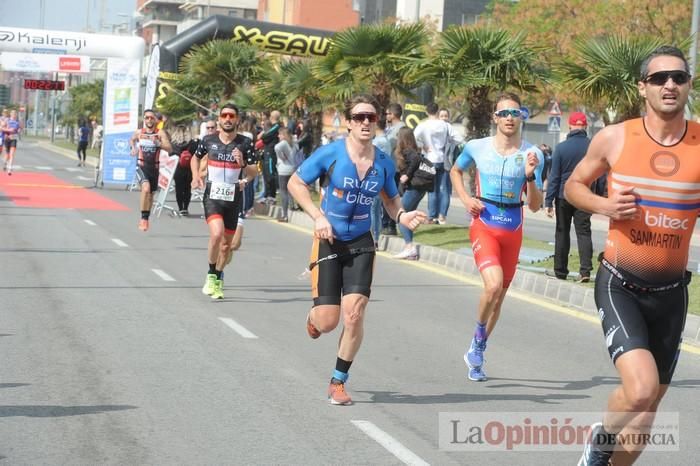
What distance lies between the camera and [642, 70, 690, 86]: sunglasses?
584 centimetres

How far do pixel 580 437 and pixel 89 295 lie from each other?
7165 millimetres

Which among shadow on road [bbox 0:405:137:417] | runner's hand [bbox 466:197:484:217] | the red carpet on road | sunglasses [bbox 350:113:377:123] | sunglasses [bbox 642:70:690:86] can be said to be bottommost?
the red carpet on road

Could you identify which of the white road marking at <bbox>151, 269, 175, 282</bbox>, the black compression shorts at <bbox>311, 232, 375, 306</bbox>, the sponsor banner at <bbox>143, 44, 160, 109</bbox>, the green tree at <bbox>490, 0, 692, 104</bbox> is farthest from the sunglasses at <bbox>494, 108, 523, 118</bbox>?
the green tree at <bbox>490, 0, 692, 104</bbox>

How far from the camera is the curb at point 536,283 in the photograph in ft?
40.7

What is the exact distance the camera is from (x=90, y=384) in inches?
349

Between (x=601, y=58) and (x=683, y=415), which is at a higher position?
(x=601, y=58)

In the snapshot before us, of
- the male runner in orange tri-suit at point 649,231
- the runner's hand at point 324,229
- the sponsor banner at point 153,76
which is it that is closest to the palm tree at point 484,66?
the runner's hand at point 324,229

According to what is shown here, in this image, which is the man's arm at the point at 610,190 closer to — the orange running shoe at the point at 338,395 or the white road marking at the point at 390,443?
the white road marking at the point at 390,443

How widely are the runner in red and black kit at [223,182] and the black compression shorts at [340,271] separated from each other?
5.14 metres

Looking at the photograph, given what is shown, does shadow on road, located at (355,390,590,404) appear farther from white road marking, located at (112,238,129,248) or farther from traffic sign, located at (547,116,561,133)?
traffic sign, located at (547,116,561,133)

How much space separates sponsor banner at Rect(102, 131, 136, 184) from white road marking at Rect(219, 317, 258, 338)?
76.5ft

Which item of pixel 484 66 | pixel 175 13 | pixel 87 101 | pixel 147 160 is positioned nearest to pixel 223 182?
pixel 147 160

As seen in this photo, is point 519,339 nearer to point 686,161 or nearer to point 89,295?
point 89,295

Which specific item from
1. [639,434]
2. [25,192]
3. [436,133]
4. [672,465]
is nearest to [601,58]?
[436,133]
